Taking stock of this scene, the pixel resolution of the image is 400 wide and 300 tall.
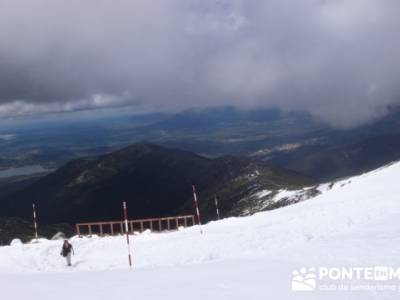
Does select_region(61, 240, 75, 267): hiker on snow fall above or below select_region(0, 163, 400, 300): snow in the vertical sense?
above

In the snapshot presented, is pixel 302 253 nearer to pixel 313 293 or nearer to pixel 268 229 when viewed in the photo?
pixel 313 293

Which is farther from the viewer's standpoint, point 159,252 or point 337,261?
point 159,252

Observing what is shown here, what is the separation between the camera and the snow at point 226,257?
1260 cm

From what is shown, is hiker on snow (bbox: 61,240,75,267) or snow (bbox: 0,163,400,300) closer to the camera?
snow (bbox: 0,163,400,300)

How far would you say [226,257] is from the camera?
2100 centimetres

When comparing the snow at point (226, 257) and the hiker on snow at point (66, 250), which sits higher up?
the hiker on snow at point (66, 250)

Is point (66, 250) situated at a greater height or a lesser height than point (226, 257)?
greater

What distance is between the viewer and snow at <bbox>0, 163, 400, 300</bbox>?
1260 centimetres

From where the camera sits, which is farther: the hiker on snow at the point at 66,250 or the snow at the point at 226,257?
the hiker on snow at the point at 66,250

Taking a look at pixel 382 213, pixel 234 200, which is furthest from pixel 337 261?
pixel 234 200

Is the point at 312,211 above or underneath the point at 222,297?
above

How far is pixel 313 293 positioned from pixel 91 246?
60.4 feet

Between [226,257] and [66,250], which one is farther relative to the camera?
[66,250]

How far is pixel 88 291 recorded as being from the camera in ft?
43.1
